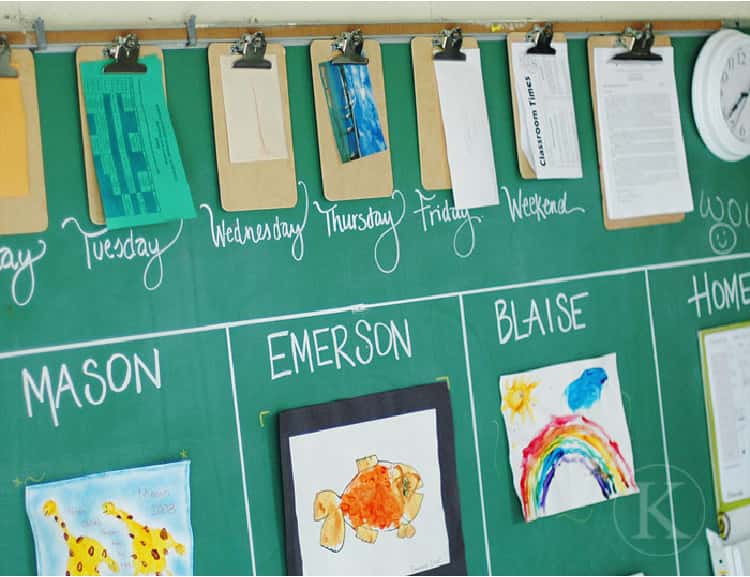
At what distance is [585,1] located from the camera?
2.10m

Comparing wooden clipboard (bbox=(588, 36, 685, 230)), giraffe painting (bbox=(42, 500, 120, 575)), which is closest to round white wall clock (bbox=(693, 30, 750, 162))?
wooden clipboard (bbox=(588, 36, 685, 230))

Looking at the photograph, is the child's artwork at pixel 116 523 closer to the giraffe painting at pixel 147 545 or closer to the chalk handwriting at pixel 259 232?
the giraffe painting at pixel 147 545

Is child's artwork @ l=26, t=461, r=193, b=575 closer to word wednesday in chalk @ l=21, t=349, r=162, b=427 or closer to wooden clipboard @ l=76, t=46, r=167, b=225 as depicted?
word wednesday in chalk @ l=21, t=349, r=162, b=427

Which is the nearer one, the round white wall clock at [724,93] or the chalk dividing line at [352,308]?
Answer: the chalk dividing line at [352,308]

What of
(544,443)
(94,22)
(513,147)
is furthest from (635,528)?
(94,22)

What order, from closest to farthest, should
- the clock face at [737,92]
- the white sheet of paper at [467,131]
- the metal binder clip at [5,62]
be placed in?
the metal binder clip at [5,62], the white sheet of paper at [467,131], the clock face at [737,92]

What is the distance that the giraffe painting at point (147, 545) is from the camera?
1691 mm

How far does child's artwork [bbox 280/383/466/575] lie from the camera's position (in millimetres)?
1841

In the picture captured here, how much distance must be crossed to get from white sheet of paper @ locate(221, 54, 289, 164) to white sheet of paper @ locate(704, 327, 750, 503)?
1157 mm

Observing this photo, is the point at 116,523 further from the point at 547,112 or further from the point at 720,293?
the point at 720,293

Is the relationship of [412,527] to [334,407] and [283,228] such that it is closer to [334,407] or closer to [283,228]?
[334,407]

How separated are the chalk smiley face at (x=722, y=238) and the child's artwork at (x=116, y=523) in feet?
4.45

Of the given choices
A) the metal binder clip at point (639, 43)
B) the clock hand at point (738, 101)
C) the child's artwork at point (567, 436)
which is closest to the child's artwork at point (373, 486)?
the child's artwork at point (567, 436)

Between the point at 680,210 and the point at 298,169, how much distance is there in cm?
95
